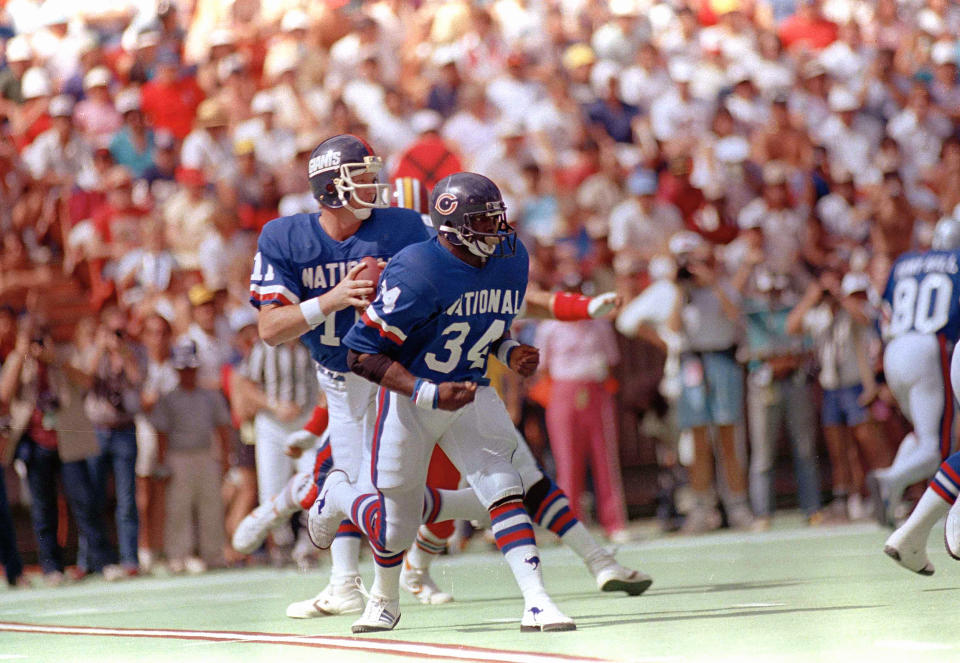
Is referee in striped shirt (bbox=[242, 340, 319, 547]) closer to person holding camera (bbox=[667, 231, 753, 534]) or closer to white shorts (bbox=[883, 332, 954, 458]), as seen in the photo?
person holding camera (bbox=[667, 231, 753, 534])

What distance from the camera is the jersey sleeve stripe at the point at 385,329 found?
662 cm

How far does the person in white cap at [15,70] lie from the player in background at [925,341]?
29.8 feet

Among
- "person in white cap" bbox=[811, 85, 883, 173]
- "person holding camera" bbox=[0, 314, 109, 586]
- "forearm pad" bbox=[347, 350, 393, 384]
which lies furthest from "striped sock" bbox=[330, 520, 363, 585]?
"person in white cap" bbox=[811, 85, 883, 173]

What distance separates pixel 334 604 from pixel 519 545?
185 centimetres

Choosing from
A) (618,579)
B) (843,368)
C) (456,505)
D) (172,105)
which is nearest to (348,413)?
(456,505)

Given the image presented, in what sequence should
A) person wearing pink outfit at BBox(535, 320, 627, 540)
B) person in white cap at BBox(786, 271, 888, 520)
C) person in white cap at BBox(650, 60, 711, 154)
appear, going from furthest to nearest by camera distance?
person in white cap at BBox(650, 60, 711, 154) < person in white cap at BBox(786, 271, 888, 520) < person wearing pink outfit at BBox(535, 320, 627, 540)

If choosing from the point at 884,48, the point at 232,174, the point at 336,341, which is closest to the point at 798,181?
the point at 884,48

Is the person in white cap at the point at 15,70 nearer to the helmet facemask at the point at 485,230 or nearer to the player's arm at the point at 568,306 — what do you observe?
the player's arm at the point at 568,306

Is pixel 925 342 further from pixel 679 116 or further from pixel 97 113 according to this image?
pixel 97 113

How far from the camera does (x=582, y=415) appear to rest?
13086 millimetres

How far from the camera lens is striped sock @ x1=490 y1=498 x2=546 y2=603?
6578mm

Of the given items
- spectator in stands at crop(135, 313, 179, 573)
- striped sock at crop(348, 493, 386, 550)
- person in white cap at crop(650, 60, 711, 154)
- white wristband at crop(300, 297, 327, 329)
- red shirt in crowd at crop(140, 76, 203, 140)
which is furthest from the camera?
person in white cap at crop(650, 60, 711, 154)

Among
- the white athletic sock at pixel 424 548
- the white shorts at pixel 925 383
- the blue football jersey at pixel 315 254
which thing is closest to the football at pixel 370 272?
the blue football jersey at pixel 315 254

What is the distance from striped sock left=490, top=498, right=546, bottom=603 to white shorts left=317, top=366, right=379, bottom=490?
130cm
